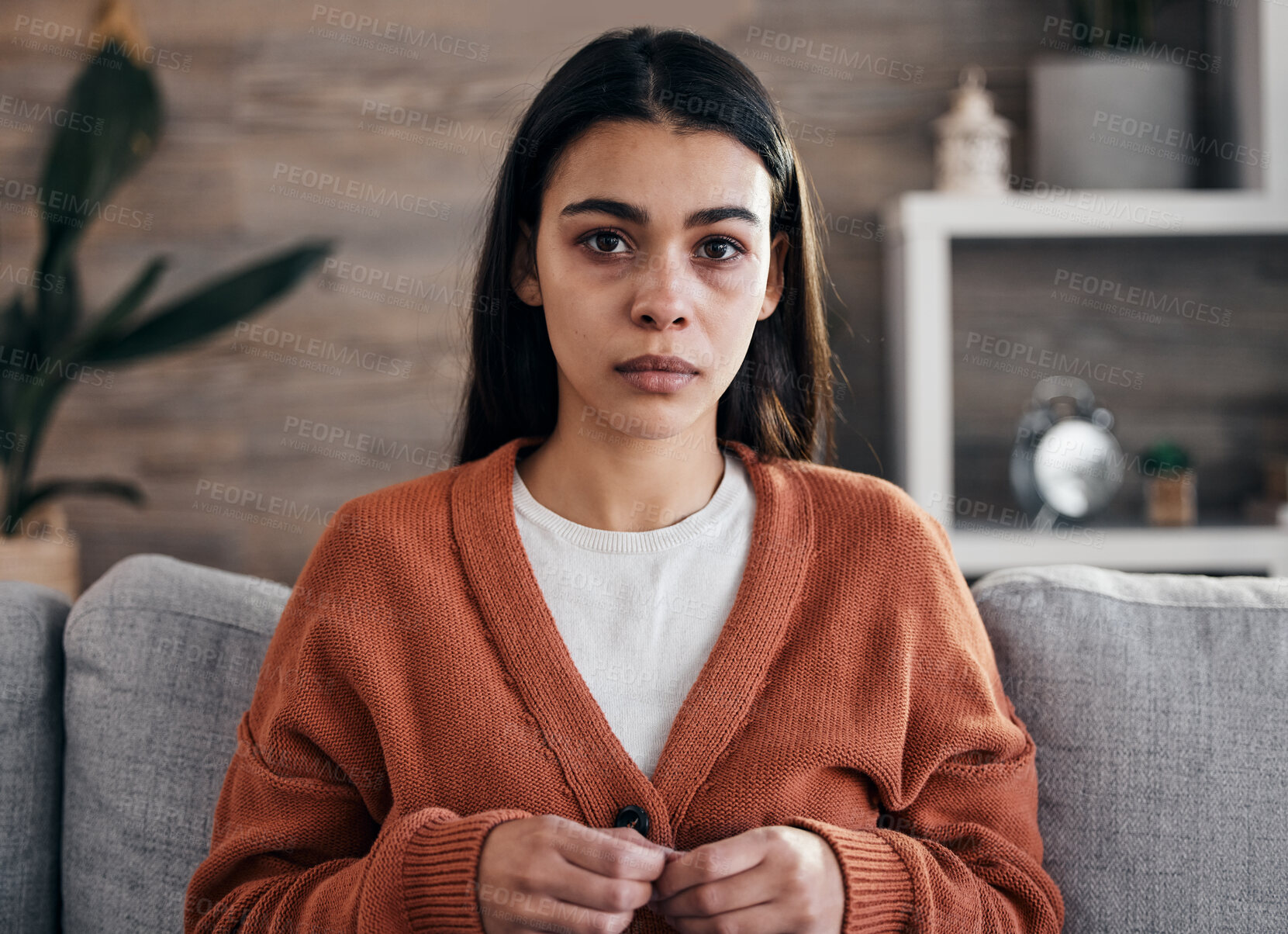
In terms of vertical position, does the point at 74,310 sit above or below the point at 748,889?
above

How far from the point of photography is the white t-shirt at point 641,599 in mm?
911

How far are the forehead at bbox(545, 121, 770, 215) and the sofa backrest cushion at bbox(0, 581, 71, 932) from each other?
708 mm

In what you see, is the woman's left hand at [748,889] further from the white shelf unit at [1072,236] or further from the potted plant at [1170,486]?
the potted plant at [1170,486]

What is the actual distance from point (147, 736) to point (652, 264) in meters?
0.69

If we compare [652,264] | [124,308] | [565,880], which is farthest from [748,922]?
[124,308]

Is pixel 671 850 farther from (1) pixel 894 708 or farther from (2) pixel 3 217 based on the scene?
(2) pixel 3 217

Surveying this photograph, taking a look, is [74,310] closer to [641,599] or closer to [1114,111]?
[641,599]

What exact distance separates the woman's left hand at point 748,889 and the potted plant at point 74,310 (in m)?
1.55

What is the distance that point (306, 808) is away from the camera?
2.95 ft

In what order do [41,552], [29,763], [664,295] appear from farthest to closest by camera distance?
[41,552] < [29,763] < [664,295]

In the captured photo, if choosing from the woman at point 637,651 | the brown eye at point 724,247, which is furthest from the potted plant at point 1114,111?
the brown eye at point 724,247

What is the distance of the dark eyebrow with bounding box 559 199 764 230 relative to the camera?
0.88 m

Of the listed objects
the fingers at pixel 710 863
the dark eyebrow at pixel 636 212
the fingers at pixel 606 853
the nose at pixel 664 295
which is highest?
the dark eyebrow at pixel 636 212

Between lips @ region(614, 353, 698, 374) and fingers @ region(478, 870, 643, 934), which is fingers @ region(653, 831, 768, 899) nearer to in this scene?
fingers @ region(478, 870, 643, 934)
